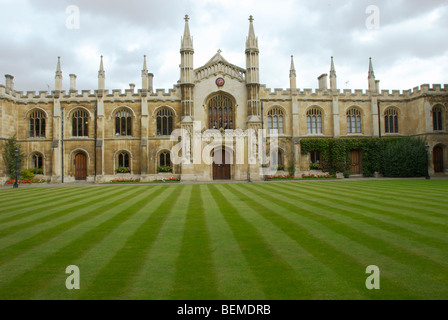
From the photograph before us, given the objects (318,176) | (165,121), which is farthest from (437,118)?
(165,121)

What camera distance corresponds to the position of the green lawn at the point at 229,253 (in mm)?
4484

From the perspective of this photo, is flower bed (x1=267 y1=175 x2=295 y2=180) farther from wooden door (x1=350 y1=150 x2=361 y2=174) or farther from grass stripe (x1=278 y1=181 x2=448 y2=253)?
grass stripe (x1=278 y1=181 x2=448 y2=253)

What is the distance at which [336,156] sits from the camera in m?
33.3

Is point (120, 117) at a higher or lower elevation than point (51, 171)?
higher

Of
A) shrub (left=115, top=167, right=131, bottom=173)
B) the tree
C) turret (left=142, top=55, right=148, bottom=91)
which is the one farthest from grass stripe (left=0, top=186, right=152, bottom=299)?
the tree

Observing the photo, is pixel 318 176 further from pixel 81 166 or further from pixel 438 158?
pixel 81 166

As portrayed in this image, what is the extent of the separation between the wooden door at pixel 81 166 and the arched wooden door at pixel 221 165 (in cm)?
1416

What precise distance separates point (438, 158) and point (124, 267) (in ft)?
123

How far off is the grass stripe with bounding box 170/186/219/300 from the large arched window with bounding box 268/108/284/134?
26616 millimetres
